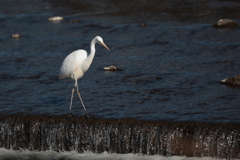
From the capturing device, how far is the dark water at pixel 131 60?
31.0 feet

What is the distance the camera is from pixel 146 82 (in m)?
11.0

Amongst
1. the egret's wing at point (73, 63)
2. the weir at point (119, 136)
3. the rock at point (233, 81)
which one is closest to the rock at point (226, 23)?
the rock at point (233, 81)

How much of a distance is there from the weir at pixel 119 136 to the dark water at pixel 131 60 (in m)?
0.25

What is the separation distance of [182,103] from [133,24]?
8.56 metres

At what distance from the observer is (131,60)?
43.1 ft

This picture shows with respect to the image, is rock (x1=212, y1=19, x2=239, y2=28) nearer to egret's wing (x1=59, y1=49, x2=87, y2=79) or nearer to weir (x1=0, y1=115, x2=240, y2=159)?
egret's wing (x1=59, y1=49, x2=87, y2=79)

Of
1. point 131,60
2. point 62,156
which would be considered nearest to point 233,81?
point 131,60

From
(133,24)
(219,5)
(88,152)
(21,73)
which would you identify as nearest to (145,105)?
(88,152)

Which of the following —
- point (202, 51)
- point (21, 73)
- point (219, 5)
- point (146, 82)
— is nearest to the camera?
point (146, 82)

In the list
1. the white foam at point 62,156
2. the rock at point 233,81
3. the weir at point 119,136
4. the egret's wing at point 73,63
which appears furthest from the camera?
the rock at point 233,81

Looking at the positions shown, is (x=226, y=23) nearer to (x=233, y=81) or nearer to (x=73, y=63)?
(x=233, y=81)

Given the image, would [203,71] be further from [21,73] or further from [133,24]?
[133,24]

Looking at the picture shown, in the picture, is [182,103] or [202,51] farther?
[202,51]

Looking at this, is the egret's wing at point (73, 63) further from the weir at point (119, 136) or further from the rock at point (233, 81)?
the rock at point (233, 81)
